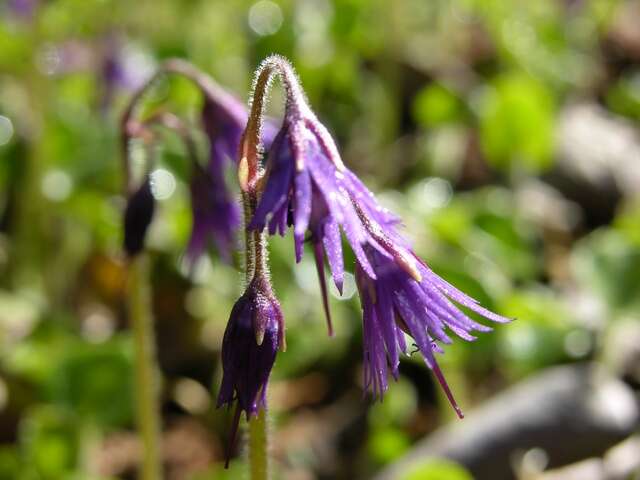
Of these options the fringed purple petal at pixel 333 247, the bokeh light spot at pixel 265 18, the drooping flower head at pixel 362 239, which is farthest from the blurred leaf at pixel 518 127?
the fringed purple petal at pixel 333 247

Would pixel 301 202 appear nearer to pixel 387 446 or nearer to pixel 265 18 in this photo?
pixel 387 446


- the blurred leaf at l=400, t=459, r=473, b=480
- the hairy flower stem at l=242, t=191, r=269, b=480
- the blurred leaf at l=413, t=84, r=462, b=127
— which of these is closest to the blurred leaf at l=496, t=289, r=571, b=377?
the blurred leaf at l=400, t=459, r=473, b=480

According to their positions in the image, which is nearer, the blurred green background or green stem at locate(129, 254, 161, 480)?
green stem at locate(129, 254, 161, 480)

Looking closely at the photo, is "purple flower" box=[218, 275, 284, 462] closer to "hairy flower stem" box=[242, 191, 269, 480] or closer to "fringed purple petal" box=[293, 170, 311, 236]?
"hairy flower stem" box=[242, 191, 269, 480]

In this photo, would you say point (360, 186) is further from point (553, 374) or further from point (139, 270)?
point (553, 374)

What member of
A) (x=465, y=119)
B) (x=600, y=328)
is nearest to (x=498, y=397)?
(x=600, y=328)

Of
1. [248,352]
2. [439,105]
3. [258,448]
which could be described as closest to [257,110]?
[248,352]
